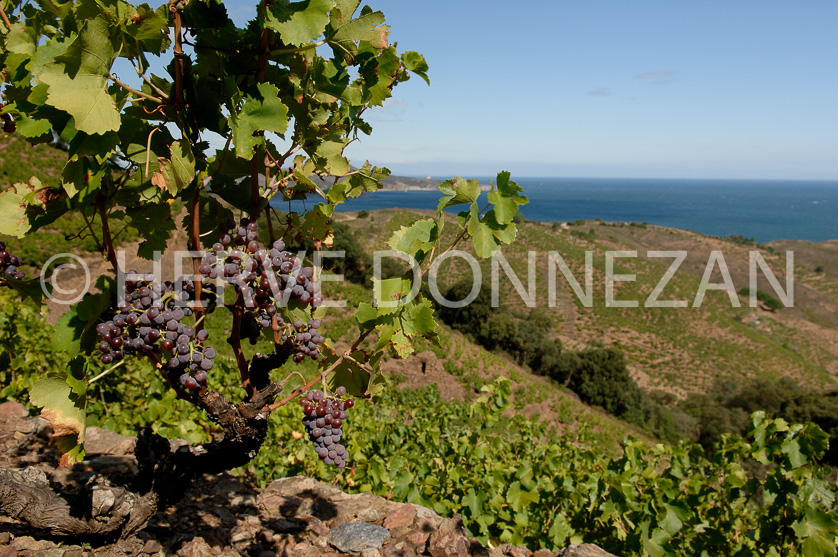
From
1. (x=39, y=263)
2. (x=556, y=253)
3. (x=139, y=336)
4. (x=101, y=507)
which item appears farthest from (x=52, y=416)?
(x=556, y=253)

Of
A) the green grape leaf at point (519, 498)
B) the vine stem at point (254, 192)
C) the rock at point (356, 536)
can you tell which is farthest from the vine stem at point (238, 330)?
the green grape leaf at point (519, 498)

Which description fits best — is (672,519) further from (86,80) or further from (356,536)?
(86,80)

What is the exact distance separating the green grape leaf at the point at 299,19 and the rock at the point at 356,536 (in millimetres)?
2421

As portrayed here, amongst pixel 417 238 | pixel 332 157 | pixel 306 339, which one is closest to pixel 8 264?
pixel 306 339

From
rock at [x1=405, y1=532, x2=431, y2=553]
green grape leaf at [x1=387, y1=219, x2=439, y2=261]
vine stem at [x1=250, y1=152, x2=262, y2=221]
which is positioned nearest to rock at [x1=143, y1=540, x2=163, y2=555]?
rock at [x1=405, y1=532, x2=431, y2=553]

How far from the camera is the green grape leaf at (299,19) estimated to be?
1.44 meters

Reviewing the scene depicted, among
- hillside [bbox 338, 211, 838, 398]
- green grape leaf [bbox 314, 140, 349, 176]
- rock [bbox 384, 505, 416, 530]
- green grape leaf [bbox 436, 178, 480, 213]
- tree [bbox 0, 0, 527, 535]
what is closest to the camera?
tree [bbox 0, 0, 527, 535]

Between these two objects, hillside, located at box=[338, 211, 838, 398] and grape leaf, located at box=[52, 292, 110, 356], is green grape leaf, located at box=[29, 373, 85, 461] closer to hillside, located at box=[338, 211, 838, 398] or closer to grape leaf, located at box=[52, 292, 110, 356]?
grape leaf, located at box=[52, 292, 110, 356]

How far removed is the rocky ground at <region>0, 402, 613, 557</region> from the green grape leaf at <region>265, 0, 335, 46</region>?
217 centimetres

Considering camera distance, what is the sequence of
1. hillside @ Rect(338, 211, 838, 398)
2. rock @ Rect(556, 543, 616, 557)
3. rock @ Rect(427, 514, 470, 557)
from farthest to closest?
hillside @ Rect(338, 211, 838, 398) → rock @ Rect(556, 543, 616, 557) → rock @ Rect(427, 514, 470, 557)

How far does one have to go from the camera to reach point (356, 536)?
2.63 m

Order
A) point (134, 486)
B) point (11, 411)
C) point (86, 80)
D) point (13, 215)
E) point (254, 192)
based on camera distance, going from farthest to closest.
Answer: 1. point (11, 411)
2. point (134, 486)
3. point (254, 192)
4. point (13, 215)
5. point (86, 80)

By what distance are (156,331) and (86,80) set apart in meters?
0.82

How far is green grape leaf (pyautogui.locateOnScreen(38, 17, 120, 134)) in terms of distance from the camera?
1200 mm
